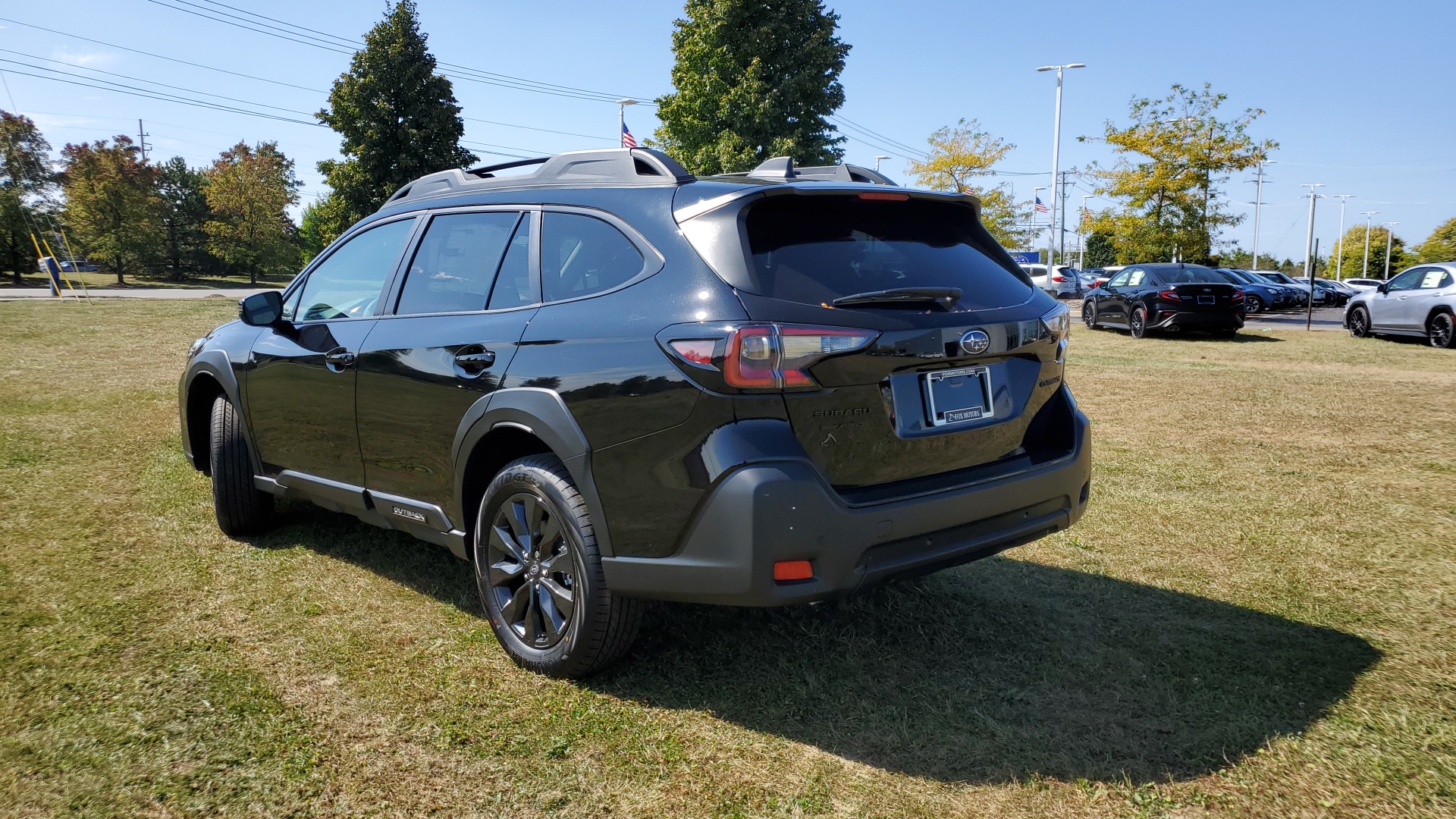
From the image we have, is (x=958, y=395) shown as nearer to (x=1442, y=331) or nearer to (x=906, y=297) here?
(x=906, y=297)

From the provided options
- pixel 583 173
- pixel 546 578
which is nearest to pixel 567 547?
pixel 546 578

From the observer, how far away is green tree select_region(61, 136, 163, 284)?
46.6 m

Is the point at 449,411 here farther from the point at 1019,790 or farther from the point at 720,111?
the point at 720,111

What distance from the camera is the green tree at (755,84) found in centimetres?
3269

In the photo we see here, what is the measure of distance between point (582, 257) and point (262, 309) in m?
2.03

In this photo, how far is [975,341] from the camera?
3.05 metres

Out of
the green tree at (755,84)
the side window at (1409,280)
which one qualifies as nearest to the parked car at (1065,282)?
the green tree at (755,84)

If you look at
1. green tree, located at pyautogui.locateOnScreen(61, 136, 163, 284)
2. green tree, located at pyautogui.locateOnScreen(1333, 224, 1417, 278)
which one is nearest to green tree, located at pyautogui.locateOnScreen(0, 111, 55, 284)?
green tree, located at pyautogui.locateOnScreen(61, 136, 163, 284)

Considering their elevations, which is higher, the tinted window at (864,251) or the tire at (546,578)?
the tinted window at (864,251)

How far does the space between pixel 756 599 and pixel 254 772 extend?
4.92ft

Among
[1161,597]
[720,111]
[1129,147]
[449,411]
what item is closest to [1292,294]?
[1129,147]

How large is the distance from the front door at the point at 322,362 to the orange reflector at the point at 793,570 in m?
2.16

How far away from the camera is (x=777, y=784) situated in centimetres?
270

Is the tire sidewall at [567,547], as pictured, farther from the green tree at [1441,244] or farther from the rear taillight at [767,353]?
the green tree at [1441,244]
